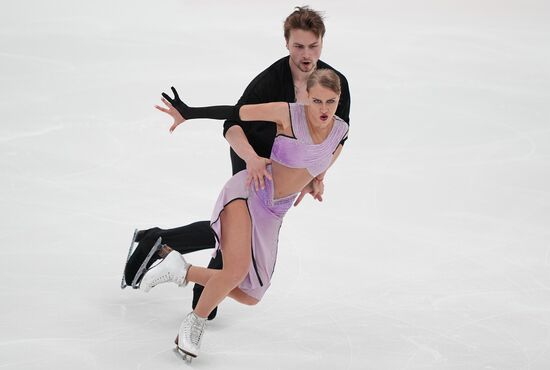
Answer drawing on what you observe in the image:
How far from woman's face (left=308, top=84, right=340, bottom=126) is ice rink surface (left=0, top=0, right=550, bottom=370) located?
101cm

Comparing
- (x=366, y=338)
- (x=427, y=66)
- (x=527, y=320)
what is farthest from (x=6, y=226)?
(x=427, y=66)

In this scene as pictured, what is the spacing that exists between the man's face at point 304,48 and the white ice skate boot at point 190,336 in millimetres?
1117

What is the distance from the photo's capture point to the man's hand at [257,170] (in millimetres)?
3697

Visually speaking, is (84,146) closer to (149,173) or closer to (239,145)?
(149,173)

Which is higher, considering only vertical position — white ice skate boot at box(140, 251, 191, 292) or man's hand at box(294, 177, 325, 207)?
man's hand at box(294, 177, 325, 207)

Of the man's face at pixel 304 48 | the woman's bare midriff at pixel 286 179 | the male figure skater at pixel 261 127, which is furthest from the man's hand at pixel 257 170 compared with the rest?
the man's face at pixel 304 48

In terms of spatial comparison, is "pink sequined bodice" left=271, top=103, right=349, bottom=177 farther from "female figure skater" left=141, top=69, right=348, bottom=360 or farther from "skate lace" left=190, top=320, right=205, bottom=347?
"skate lace" left=190, top=320, right=205, bottom=347

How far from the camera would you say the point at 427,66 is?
27.0ft

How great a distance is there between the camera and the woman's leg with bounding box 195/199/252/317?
375 cm

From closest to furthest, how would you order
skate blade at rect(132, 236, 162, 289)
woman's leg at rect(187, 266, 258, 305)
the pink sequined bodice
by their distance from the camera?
1. the pink sequined bodice
2. woman's leg at rect(187, 266, 258, 305)
3. skate blade at rect(132, 236, 162, 289)

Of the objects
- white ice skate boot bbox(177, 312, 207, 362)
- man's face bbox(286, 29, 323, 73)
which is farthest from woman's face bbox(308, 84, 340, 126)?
white ice skate boot bbox(177, 312, 207, 362)

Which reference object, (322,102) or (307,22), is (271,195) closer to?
(322,102)

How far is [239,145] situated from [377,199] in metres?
1.97

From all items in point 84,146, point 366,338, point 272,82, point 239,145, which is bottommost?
point 366,338
